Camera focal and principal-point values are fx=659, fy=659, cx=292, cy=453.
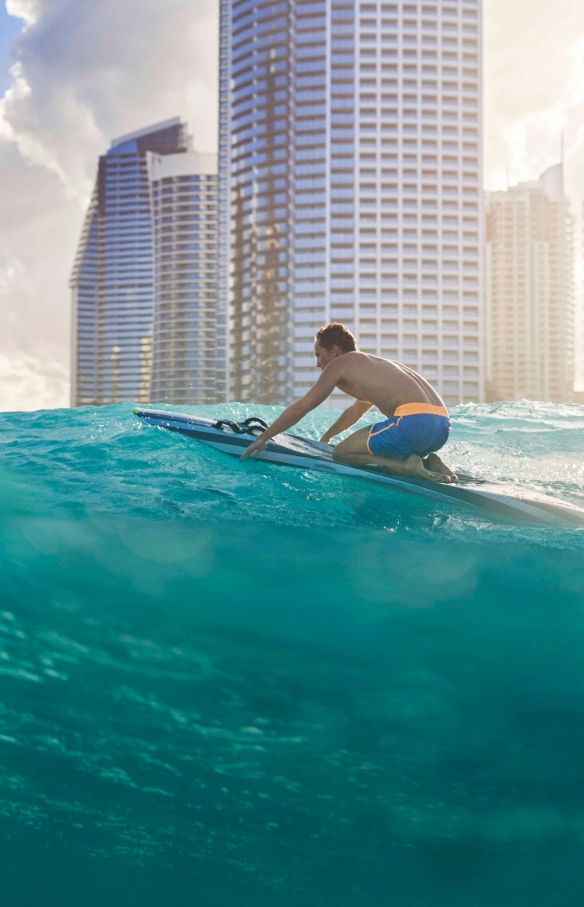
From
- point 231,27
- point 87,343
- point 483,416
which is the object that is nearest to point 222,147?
point 231,27

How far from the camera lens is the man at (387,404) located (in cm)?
542

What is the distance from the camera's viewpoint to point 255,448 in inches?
226

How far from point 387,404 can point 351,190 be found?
94884mm

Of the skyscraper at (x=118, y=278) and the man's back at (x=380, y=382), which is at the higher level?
the skyscraper at (x=118, y=278)

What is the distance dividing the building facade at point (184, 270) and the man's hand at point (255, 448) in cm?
10541

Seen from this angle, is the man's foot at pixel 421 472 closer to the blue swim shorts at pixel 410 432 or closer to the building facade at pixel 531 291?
the blue swim shorts at pixel 410 432

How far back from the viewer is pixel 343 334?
5590 millimetres

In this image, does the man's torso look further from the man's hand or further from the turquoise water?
the turquoise water

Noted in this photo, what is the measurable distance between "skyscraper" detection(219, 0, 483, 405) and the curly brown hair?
3308 inches

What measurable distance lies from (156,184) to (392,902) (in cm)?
12337

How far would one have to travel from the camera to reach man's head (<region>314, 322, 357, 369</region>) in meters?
5.56

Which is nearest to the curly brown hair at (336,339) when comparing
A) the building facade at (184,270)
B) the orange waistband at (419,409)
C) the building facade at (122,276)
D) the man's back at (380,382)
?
the man's back at (380,382)

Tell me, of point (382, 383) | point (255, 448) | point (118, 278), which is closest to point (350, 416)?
point (382, 383)

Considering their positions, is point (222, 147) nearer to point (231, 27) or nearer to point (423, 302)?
point (231, 27)
